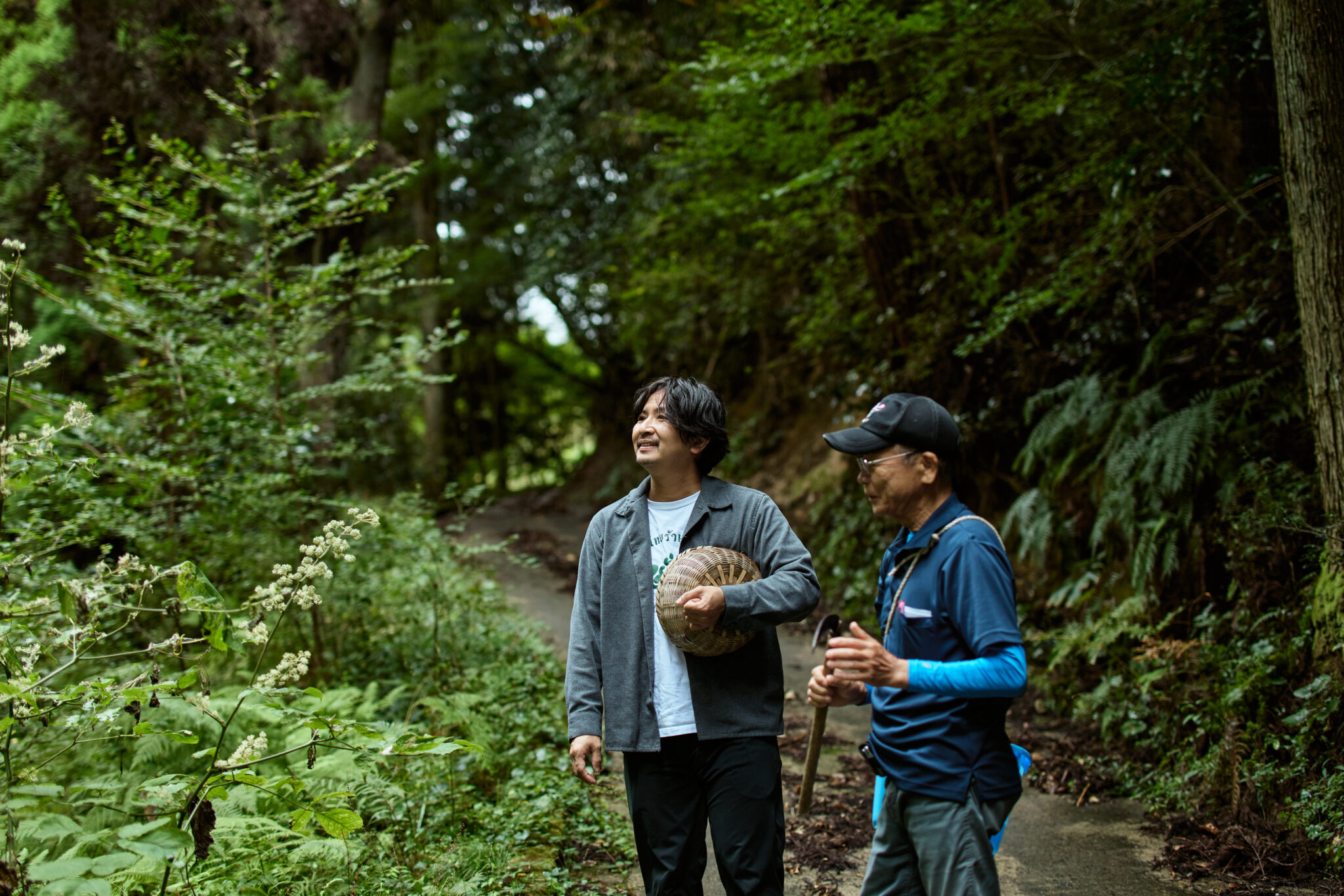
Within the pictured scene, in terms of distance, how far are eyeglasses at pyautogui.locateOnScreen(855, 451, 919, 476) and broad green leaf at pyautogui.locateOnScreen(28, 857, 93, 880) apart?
2.16m

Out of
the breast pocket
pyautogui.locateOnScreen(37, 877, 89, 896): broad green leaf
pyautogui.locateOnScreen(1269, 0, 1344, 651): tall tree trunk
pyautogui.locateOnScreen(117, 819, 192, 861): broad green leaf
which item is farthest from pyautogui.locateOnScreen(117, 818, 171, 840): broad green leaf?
pyautogui.locateOnScreen(1269, 0, 1344, 651): tall tree trunk

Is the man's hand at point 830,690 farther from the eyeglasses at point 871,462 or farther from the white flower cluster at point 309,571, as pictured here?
the white flower cluster at point 309,571

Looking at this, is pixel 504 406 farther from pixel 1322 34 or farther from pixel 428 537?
pixel 1322 34

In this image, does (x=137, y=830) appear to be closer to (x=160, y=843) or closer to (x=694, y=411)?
(x=160, y=843)

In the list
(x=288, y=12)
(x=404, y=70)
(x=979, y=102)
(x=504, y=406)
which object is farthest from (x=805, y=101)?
(x=504, y=406)

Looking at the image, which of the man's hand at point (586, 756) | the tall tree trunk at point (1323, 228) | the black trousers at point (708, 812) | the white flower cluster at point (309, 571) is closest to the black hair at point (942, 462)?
the black trousers at point (708, 812)

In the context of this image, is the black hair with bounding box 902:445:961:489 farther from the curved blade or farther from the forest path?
the forest path

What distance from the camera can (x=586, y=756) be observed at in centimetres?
254

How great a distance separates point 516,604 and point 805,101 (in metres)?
6.76

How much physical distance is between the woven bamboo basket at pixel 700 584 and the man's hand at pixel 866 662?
0.47m

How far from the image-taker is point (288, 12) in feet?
30.6

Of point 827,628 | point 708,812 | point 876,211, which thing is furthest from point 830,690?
point 876,211

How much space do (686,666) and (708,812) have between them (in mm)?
448

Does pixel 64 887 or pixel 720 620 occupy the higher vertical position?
pixel 720 620
